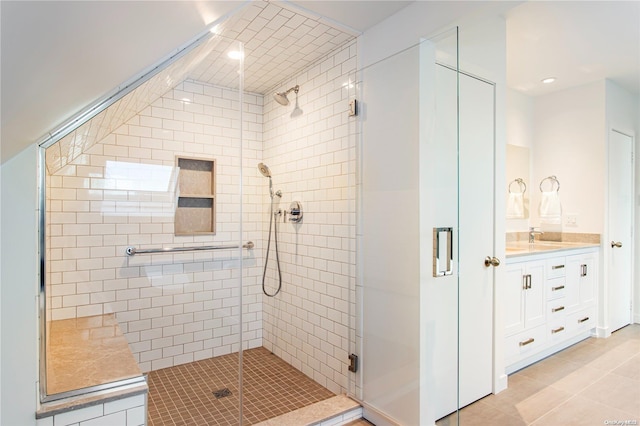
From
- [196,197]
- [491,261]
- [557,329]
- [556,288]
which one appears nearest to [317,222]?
[196,197]

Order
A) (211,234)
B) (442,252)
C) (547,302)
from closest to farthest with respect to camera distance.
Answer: (442,252), (211,234), (547,302)

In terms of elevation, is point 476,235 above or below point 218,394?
above

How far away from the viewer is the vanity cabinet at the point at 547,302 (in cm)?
274

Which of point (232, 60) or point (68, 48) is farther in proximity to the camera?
point (232, 60)

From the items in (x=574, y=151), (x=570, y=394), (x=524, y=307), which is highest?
(x=574, y=151)

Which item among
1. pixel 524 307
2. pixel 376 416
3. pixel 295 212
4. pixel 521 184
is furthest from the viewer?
pixel 521 184

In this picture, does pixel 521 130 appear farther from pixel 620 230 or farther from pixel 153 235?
pixel 153 235

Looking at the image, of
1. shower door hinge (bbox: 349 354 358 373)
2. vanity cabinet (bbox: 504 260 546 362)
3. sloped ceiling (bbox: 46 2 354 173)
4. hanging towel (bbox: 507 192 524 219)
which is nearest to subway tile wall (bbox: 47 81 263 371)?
sloped ceiling (bbox: 46 2 354 173)

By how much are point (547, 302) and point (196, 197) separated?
322 cm

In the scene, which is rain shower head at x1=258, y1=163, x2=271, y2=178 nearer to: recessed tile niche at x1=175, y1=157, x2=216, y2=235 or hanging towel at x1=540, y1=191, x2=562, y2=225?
recessed tile niche at x1=175, y1=157, x2=216, y2=235

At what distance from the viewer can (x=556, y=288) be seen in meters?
3.17

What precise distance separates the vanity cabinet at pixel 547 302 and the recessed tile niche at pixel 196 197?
240 centimetres

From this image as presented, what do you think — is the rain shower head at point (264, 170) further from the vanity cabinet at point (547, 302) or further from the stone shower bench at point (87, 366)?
the vanity cabinet at point (547, 302)

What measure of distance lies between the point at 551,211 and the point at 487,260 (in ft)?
7.46
